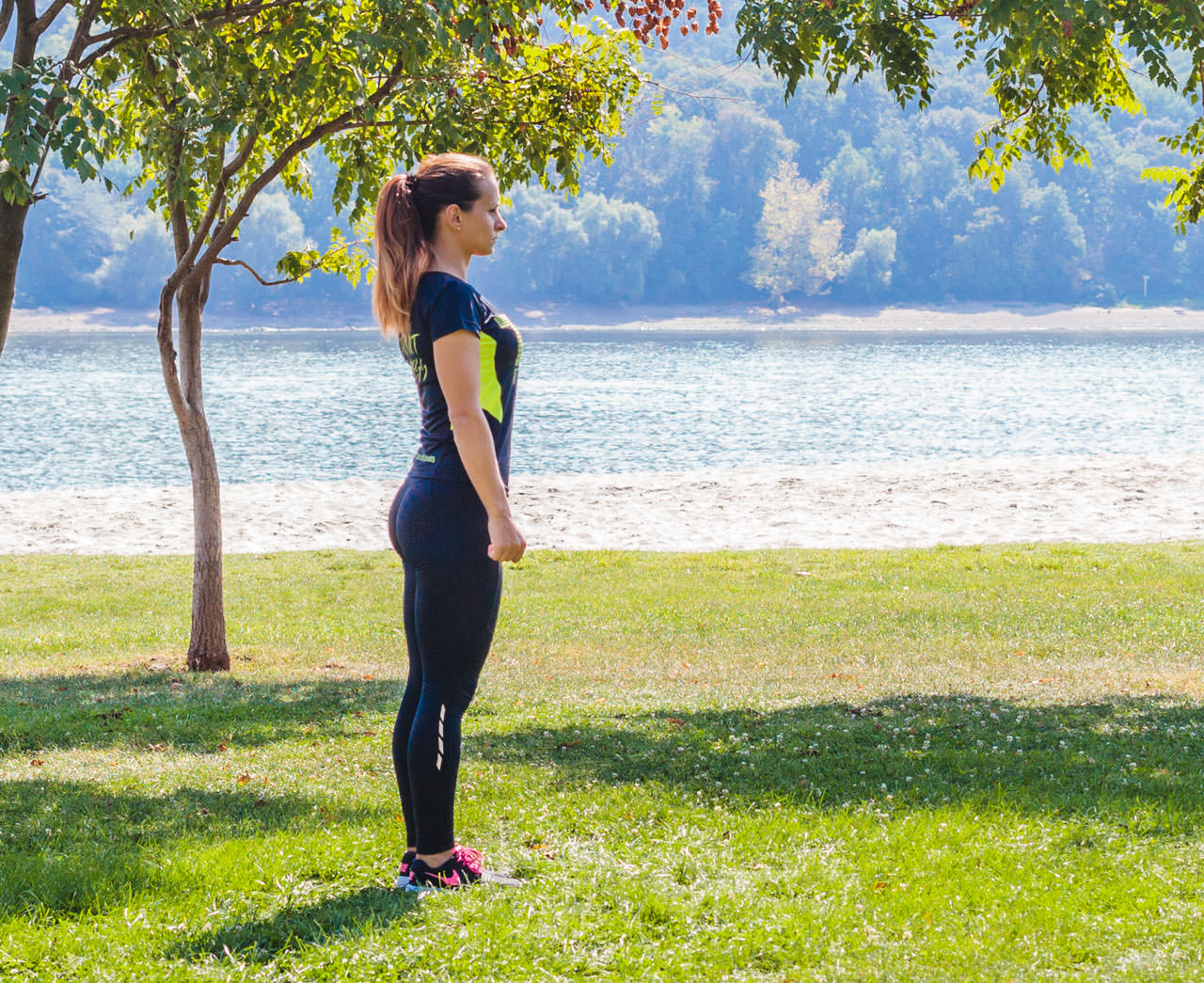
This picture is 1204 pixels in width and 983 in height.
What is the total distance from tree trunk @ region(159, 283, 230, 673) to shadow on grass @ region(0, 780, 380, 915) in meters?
4.42

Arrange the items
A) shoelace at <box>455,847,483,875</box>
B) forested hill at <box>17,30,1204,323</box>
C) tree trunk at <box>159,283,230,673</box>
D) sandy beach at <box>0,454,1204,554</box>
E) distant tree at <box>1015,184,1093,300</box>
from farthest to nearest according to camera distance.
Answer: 1. distant tree at <box>1015,184,1093,300</box>
2. forested hill at <box>17,30,1204,323</box>
3. sandy beach at <box>0,454,1204,554</box>
4. tree trunk at <box>159,283,230,673</box>
5. shoelace at <box>455,847,483,875</box>

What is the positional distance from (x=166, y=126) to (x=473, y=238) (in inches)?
201

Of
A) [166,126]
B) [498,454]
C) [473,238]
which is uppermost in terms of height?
[166,126]

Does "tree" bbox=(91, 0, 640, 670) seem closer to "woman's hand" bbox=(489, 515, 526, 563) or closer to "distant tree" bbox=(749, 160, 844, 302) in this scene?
"woman's hand" bbox=(489, 515, 526, 563)

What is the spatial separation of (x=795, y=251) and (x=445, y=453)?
15478cm

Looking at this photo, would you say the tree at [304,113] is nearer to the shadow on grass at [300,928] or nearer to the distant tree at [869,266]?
the shadow on grass at [300,928]

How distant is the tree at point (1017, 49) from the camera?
7.01m

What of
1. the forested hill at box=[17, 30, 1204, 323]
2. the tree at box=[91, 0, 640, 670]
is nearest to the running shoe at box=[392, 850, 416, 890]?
the tree at box=[91, 0, 640, 670]

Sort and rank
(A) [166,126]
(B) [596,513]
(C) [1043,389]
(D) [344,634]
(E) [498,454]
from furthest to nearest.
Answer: (C) [1043,389], (B) [596,513], (D) [344,634], (A) [166,126], (E) [498,454]

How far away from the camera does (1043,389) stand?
59031mm

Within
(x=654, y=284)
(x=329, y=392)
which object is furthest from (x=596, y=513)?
(x=654, y=284)

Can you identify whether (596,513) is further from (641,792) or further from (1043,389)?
(1043,389)

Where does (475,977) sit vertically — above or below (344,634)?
above

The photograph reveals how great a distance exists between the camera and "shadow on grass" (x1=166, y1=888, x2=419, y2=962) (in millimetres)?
3893
